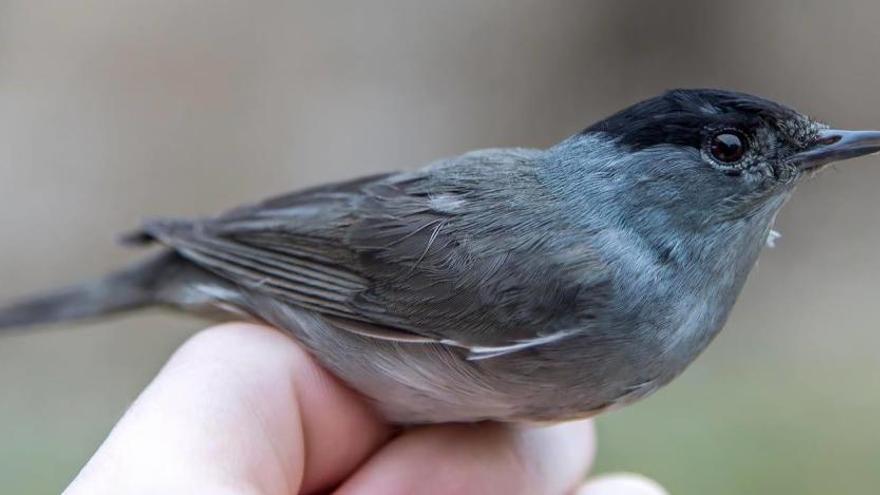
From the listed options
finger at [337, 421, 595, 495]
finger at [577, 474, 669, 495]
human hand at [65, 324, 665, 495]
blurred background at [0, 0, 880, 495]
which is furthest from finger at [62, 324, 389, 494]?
blurred background at [0, 0, 880, 495]

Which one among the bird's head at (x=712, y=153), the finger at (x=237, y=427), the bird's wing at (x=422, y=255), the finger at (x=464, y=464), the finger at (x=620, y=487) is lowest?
the finger at (x=620, y=487)

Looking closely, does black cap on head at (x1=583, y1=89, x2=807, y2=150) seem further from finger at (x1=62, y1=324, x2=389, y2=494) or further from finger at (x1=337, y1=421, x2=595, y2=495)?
finger at (x1=62, y1=324, x2=389, y2=494)

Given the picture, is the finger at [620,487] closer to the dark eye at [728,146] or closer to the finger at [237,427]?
the finger at [237,427]

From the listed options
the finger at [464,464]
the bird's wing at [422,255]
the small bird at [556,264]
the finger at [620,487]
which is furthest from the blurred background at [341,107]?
the small bird at [556,264]

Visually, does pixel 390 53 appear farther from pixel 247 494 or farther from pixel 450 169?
pixel 247 494

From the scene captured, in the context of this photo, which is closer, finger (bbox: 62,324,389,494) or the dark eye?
finger (bbox: 62,324,389,494)

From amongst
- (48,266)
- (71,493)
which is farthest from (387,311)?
(48,266)
